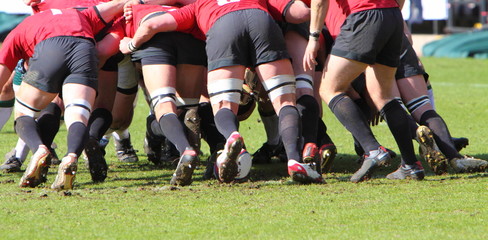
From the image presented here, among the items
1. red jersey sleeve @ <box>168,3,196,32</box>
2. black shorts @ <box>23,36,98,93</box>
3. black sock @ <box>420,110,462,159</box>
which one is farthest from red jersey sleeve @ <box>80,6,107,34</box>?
black sock @ <box>420,110,462,159</box>

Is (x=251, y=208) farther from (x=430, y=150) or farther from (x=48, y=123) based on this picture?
(x=48, y=123)

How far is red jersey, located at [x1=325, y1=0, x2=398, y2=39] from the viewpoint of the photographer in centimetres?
565

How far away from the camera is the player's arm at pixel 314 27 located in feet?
18.5

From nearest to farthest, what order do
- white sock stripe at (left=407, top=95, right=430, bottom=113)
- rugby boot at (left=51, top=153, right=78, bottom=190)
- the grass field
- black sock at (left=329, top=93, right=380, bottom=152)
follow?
the grass field
rugby boot at (left=51, top=153, right=78, bottom=190)
black sock at (left=329, top=93, right=380, bottom=152)
white sock stripe at (left=407, top=95, right=430, bottom=113)

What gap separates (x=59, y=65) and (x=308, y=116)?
1862 mm

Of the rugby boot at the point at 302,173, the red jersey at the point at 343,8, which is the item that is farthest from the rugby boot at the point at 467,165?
the red jersey at the point at 343,8

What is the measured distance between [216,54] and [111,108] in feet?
4.39

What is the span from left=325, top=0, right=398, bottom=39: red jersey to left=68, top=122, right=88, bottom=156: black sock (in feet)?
6.54

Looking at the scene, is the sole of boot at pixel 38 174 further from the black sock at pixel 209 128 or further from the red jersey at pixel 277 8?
the red jersey at pixel 277 8

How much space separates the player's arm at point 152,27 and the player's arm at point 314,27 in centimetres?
107

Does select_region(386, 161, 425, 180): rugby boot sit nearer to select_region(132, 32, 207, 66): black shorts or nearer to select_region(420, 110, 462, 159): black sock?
select_region(420, 110, 462, 159): black sock

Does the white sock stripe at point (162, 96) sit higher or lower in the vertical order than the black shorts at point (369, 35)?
lower

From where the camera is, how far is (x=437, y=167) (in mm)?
5941

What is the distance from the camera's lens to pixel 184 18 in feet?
20.2
